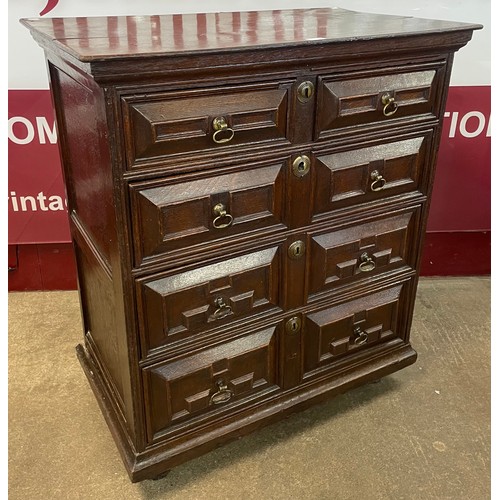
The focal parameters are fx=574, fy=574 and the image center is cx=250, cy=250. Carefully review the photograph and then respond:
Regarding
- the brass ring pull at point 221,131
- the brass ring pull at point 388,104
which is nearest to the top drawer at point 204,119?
the brass ring pull at point 221,131

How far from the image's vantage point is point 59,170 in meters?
2.00

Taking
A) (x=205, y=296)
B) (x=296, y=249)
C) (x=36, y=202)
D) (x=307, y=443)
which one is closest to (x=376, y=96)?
(x=296, y=249)

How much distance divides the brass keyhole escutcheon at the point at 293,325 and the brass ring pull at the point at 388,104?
1.78 ft

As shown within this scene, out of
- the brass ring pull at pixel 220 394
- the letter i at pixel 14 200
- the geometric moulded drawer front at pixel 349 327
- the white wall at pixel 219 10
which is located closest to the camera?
the brass ring pull at pixel 220 394

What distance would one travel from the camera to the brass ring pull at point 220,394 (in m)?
1.40

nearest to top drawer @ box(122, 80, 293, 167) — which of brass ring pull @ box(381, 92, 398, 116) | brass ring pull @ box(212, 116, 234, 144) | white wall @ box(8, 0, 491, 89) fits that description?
brass ring pull @ box(212, 116, 234, 144)

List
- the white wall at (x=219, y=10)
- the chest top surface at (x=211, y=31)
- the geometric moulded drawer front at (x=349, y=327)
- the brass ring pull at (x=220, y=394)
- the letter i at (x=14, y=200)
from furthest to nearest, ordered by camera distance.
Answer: the letter i at (x=14, y=200) → the white wall at (x=219, y=10) → the geometric moulded drawer front at (x=349, y=327) → the brass ring pull at (x=220, y=394) → the chest top surface at (x=211, y=31)

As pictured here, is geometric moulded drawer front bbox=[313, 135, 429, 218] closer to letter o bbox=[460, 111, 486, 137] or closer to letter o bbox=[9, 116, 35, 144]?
letter o bbox=[460, 111, 486, 137]

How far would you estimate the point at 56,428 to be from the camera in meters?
1.64

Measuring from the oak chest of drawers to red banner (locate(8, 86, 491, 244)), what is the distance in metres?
0.53

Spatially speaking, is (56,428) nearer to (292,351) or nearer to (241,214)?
(292,351)

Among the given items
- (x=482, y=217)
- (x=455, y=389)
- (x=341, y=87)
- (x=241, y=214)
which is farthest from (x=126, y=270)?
(x=482, y=217)

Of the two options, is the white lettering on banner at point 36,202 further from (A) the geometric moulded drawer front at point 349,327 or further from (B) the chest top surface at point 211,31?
(A) the geometric moulded drawer front at point 349,327

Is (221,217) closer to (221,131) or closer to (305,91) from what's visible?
(221,131)
